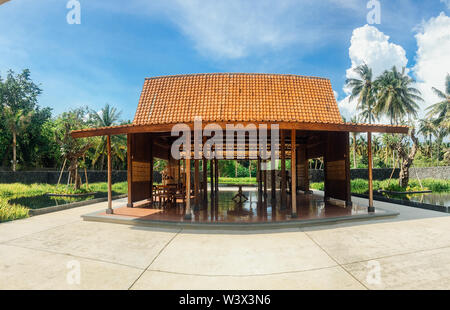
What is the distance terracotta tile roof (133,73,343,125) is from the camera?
11.2 meters

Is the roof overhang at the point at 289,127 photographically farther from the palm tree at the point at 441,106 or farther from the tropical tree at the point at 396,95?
the palm tree at the point at 441,106

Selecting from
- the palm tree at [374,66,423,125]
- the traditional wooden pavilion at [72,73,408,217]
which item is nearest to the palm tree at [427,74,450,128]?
the palm tree at [374,66,423,125]

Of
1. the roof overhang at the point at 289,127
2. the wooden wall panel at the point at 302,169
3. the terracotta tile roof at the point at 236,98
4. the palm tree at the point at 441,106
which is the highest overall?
the palm tree at the point at 441,106

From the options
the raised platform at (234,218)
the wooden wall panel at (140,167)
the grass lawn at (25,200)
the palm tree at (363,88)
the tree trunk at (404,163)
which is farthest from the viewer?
the palm tree at (363,88)

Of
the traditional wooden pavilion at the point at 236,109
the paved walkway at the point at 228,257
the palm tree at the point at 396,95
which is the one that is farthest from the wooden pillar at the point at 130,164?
the palm tree at the point at 396,95

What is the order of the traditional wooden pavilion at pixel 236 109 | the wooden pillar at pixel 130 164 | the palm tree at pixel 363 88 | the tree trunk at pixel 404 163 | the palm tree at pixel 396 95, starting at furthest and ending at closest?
the palm tree at pixel 363 88
the palm tree at pixel 396 95
the tree trunk at pixel 404 163
the traditional wooden pavilion at pixel 236 109
the wooden pillar at pixel 130 164

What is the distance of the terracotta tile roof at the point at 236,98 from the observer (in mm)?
11177

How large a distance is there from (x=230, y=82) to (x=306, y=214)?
7.09 m

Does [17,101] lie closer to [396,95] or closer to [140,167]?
[140,167]

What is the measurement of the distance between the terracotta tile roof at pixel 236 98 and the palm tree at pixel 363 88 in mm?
25428

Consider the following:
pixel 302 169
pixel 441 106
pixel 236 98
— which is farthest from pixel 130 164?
pixel 441 106
